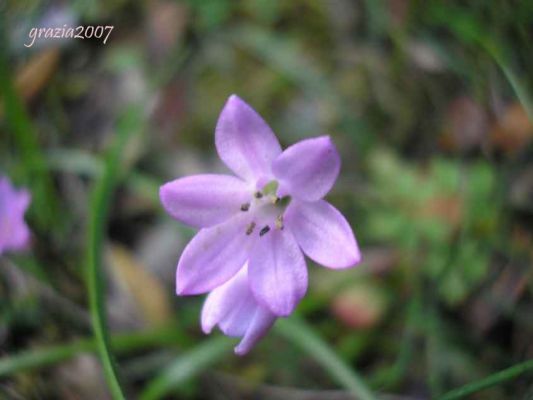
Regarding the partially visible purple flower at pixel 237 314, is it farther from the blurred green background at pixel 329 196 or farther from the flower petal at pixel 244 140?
the blurred green background at pixel 329 196

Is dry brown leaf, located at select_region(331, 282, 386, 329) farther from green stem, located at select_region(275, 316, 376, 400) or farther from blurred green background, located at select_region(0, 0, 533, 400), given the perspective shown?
green stem, located at select_region(275, 316, 376, 400)

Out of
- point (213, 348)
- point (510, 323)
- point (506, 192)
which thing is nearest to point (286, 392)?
point (213, 348)

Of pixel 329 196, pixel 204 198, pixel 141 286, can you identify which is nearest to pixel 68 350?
pixel 141 286

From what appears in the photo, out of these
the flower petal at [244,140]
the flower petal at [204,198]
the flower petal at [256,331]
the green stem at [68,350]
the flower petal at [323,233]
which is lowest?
the green stem at [68,350]

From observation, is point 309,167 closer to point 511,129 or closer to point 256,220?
point 256,220

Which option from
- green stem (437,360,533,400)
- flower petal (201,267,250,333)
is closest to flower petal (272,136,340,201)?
flower petal (201,267,250,333)

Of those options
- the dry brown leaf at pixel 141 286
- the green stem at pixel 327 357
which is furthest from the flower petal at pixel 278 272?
the dry brown leaf at pixel 141 286

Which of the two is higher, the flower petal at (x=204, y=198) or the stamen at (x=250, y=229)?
the flower petal at (x=204, y=198)

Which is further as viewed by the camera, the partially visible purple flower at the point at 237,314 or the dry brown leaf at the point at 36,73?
the dry brown leaf at the point at 36,73
